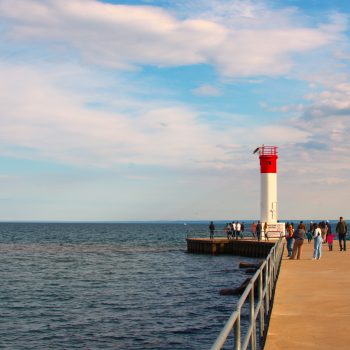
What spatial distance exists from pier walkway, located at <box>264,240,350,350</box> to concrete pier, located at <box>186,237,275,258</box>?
20.3 metres

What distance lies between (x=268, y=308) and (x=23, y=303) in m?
14.0

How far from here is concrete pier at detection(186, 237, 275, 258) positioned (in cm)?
3894

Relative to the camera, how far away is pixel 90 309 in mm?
20484

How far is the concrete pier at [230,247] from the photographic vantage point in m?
38.9

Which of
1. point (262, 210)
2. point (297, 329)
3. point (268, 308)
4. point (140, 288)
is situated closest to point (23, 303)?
point (140, 288)

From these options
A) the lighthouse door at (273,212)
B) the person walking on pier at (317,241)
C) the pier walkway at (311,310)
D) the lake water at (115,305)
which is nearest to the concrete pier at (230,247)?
the lighthouse door at (273,212)

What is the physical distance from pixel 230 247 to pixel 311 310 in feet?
111

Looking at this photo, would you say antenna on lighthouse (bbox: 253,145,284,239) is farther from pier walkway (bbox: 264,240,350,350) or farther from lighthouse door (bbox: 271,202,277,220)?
pier walkway (bbox: 264,240,350,350)

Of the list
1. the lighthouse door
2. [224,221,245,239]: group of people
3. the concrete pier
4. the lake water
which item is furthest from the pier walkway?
[224,221,245,239]: group of people

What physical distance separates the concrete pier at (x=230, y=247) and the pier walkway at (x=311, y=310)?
2034cm

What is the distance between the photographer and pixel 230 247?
44.6 metres

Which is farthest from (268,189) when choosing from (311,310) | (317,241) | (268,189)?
(311,310)

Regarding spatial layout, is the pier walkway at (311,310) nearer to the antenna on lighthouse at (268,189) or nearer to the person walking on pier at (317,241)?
the person walking on pier at (317,241)

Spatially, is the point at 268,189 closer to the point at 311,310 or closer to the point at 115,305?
the point at 115,305
